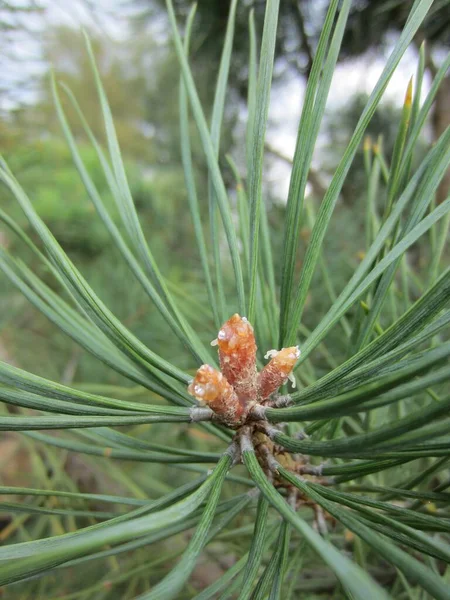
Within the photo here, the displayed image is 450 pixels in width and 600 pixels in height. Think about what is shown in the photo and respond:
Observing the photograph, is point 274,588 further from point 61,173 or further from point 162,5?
point 61,173

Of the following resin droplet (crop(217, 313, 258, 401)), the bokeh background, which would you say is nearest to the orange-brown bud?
resin droplet (crop(217, 313, 258, 401))

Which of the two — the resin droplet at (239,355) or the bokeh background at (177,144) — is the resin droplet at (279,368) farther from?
the bokeh background at (177,144)

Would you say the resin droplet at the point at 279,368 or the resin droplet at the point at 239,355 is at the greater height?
the resin droplet at the point at 239,355

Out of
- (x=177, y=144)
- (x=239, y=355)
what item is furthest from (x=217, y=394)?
(x=177, y=144)

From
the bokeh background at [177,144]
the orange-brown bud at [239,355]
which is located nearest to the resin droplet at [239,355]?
the orange-brown bud at [239,355]

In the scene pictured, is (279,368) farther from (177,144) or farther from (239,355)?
(177,144)

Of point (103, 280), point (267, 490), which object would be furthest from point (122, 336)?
point (103, 280)

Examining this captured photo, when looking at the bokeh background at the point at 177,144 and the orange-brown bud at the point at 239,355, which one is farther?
the bokeh background at the point at 177,144

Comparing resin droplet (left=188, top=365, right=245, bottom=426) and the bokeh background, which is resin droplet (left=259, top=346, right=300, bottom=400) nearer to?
resin droplet (left=188, top=365, right=245, bottom=426)
